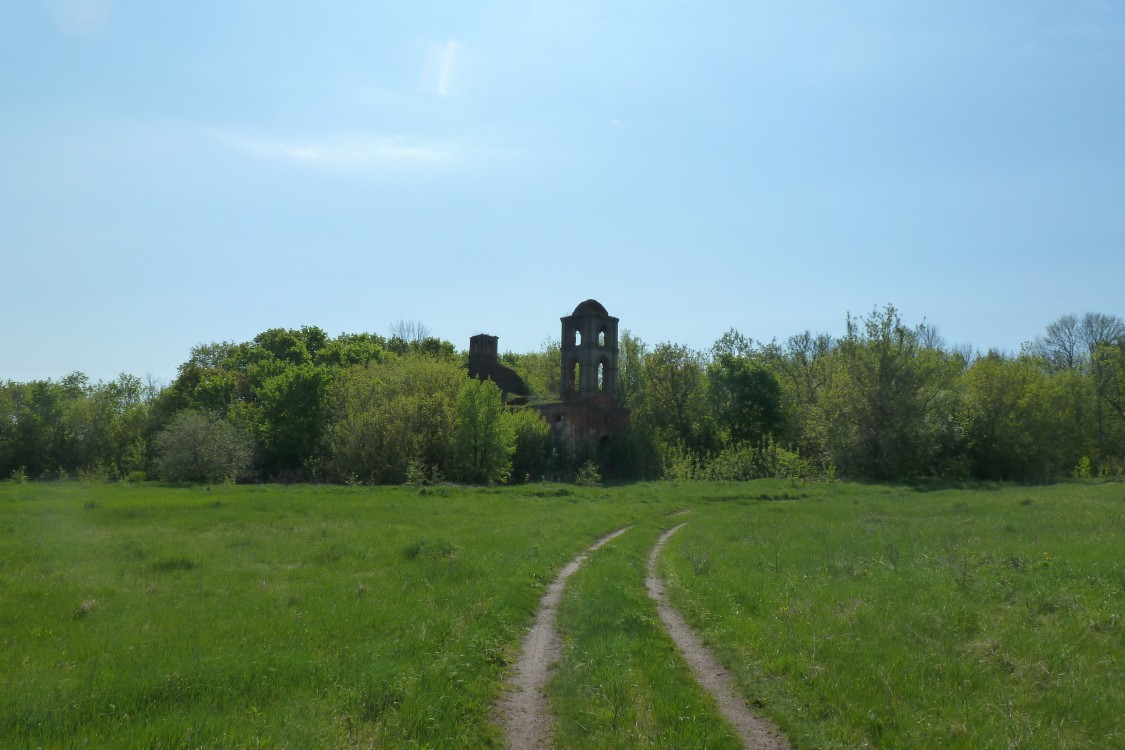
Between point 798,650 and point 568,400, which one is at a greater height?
point 568,400

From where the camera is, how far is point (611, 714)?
25.0 feet

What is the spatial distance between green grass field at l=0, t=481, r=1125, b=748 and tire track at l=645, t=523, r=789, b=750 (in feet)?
0.66

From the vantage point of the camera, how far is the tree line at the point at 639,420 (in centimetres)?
4797

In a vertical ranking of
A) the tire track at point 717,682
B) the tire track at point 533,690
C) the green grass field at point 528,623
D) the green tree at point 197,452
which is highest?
the green tree at point 197,452

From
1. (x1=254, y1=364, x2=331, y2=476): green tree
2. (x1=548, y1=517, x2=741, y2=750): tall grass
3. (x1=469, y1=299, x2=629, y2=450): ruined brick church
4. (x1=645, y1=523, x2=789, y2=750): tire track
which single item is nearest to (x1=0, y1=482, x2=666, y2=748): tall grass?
(x1=548, y1=517, x2=741, y2=750): tall grass

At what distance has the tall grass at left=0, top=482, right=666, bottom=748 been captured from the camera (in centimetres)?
709

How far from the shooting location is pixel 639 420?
66.6 metres

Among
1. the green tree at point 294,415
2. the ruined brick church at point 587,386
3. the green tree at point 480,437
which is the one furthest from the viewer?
the ruined brick church at point 587,386

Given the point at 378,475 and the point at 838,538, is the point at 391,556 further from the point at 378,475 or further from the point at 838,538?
the point at 378,475

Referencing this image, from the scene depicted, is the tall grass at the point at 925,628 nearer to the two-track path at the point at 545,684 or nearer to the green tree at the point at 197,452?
the two-track path at the point at 545,684

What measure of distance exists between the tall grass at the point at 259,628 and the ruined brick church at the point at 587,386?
3362 centimetres

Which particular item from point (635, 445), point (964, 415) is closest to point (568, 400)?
point (635, 445)

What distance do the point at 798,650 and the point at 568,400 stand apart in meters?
48.3

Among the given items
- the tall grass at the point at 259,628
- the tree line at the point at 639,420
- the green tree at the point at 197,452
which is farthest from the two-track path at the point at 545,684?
the green tree at the point at 197,452
